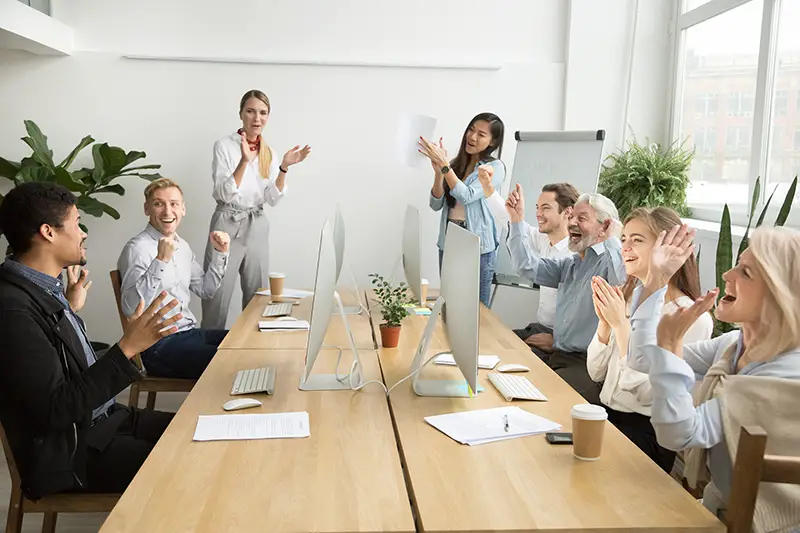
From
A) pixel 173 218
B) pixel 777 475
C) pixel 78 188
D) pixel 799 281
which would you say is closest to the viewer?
pixel 777 475

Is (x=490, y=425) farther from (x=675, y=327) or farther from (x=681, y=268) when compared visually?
(x=681, y=268)

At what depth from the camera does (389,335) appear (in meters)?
3.02

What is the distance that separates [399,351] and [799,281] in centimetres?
148

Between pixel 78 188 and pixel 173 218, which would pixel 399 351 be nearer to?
pixel 173 218

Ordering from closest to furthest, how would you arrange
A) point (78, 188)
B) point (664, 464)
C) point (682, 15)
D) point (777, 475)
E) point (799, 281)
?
point (777, 475) → point (799, 281) → point (664, 464) → point (78, 188) → point (682, 15)

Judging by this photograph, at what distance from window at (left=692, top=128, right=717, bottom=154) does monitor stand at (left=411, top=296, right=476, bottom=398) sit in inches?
134

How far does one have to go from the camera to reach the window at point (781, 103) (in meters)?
4.32

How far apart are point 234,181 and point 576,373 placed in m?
2.68

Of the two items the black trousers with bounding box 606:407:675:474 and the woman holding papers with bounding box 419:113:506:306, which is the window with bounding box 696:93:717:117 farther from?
the black trousers with bounding box 606:407:675:474

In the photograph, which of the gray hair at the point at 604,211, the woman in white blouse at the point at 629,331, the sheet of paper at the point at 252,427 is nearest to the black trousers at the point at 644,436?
the woman in white blouse at the point at 629,331

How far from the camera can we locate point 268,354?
2900 mm

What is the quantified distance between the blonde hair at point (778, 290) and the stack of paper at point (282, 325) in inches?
75.7

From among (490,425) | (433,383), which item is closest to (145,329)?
(433,383)

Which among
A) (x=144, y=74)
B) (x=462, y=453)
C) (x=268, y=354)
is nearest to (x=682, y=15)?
(x=144, y=74)
